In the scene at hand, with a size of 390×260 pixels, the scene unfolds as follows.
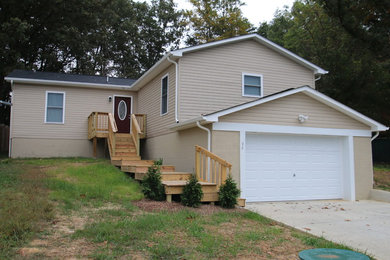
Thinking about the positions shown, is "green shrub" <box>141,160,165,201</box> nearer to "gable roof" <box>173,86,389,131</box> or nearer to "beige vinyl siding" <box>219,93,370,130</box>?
"gable roof" <box>173,86,389,131</box>

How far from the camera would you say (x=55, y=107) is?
1555cm

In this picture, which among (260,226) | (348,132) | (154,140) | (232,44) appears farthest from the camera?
(154,140)

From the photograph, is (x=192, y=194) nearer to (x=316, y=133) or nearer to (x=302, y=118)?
(x=302, y=118)

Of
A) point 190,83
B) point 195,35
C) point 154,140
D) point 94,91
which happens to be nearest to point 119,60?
point 195,35

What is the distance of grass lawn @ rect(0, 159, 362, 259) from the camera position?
4.47 metres

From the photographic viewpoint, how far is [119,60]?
3188 cm

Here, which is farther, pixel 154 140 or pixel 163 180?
pixel 154 140

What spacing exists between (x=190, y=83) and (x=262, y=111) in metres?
2.94

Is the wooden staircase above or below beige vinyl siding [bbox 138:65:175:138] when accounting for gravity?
below

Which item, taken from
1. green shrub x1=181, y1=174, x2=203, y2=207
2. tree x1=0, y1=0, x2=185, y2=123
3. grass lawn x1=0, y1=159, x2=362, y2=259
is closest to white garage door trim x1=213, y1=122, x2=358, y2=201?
green shrub x1=181, y1=174, x2=203, y2=207

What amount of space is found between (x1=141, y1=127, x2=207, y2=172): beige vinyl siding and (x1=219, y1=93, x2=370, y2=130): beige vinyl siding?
1.25 m

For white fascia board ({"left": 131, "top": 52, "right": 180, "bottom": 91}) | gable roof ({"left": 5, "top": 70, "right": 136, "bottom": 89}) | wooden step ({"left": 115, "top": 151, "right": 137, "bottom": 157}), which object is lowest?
wooden step ({"left": 115, "top": 151, "right": 137, "bottom": 157})

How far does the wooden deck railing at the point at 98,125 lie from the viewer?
13969 millimetres

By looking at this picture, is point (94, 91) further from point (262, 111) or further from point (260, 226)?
point (260, 226)
